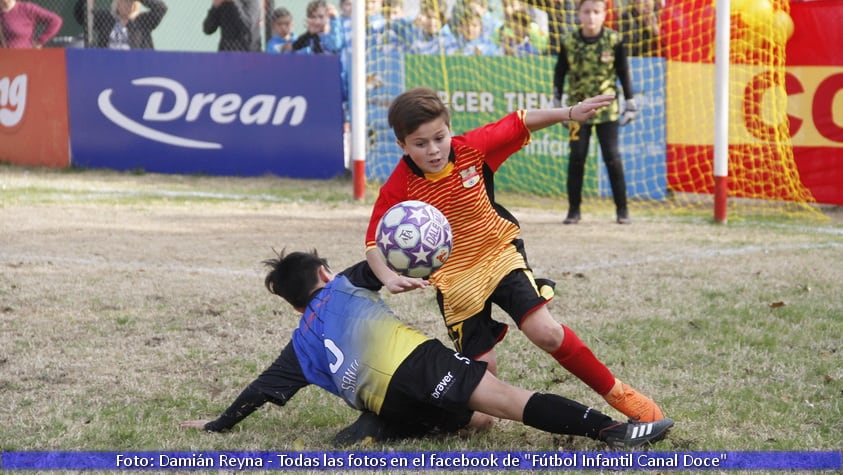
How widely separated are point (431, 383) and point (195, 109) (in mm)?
10122

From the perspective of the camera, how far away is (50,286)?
7250 mm

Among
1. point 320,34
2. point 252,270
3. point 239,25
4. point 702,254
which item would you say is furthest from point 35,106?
point 702,254

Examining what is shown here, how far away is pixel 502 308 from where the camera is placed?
4.50 meters

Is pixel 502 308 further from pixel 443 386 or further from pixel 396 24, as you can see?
pixel 396 24

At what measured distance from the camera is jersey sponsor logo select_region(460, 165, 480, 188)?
457cm

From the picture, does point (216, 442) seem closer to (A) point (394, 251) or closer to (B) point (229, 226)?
(A) point (394, 251)

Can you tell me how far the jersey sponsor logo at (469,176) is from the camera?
4574 mm

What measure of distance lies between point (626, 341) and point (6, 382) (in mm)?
3031

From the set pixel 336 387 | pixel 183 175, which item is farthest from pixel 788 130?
pixel 336 387

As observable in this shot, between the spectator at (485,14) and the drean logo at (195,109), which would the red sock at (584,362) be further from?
the drean logo at (195,109)

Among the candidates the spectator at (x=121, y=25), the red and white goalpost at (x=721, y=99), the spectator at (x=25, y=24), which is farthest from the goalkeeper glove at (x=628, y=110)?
the spectator at (x=25, y=24)

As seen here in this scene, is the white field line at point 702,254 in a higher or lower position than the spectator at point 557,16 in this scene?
lower

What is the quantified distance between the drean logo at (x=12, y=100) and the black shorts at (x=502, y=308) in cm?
1091

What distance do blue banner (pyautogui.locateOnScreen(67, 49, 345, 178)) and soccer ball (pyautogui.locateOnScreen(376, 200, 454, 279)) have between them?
9050mm
